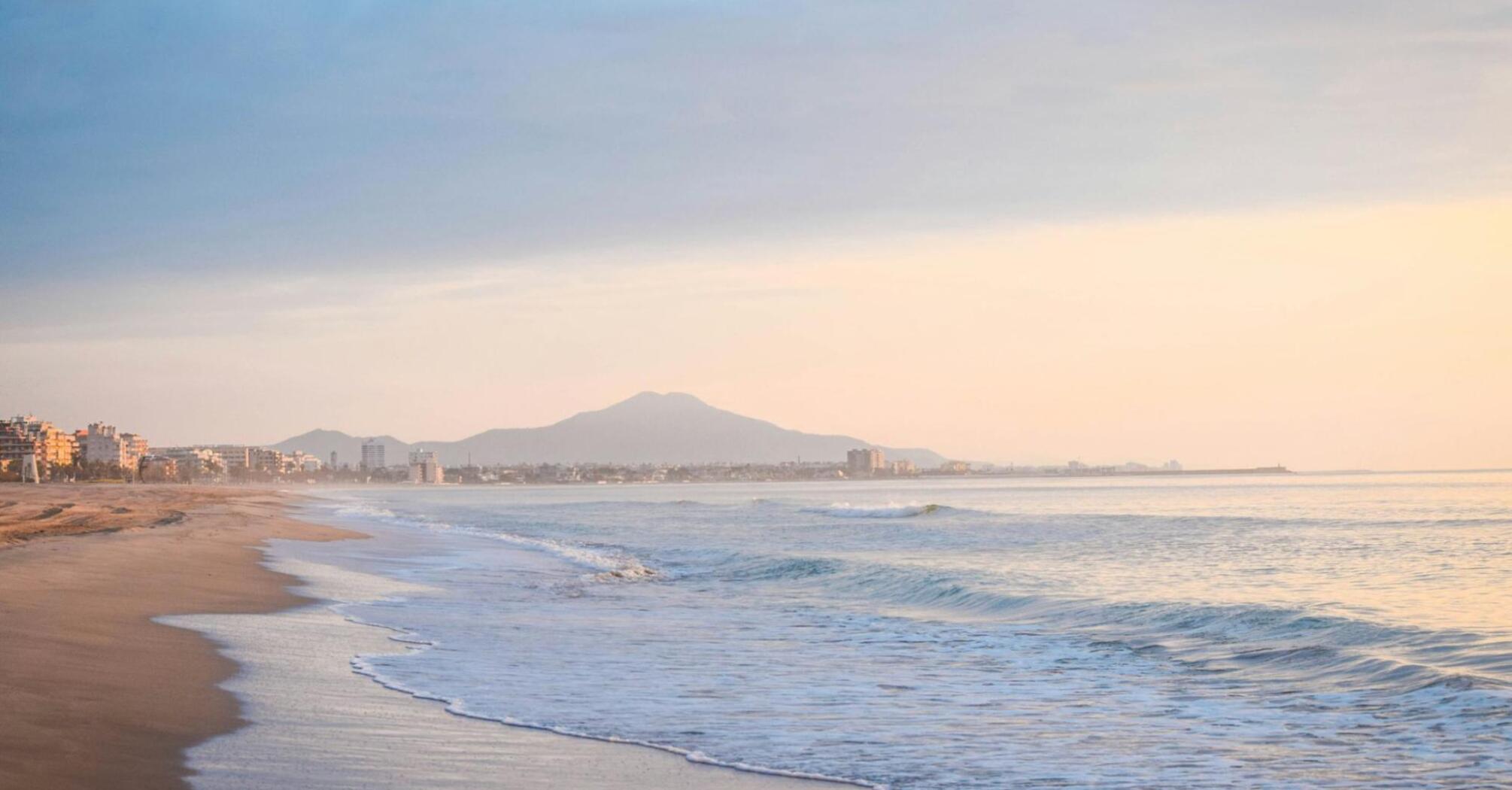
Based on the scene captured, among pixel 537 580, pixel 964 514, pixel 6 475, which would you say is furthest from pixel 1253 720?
pixel 6 475

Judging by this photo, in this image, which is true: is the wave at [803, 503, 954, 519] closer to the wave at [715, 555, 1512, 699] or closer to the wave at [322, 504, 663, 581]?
the wave at [322, 504, 663, 581]

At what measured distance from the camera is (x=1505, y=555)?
2262 cm

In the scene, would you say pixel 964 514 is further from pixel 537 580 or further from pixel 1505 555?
pixel 537 580

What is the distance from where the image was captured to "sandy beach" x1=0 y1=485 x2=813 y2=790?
6.12 m

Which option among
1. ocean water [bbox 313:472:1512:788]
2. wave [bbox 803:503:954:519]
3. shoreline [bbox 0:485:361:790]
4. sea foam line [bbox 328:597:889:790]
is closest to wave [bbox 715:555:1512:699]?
ocean water [bbox 313:472:1512:788]

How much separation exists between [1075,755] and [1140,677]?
3505 mm

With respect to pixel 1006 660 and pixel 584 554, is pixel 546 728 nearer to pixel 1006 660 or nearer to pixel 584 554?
pixel 1006 660

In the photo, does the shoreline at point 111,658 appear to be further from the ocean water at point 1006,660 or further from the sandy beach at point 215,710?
the ocean water at point 1006,660

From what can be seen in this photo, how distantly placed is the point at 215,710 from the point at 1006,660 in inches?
282

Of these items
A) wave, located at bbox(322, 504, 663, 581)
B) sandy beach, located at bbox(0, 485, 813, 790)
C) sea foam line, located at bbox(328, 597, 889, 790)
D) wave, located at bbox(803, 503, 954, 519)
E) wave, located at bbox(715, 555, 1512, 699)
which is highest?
sandy beach, located at bbox(0, 485, 813, 790)

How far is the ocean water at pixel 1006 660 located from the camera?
734 centimetres

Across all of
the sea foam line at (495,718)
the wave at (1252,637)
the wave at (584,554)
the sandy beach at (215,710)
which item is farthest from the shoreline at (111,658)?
the wave at (1252,637)

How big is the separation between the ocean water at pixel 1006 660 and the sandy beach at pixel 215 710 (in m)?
0.57

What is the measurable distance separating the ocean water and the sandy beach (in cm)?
57
